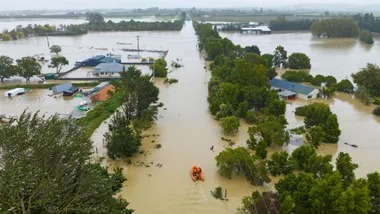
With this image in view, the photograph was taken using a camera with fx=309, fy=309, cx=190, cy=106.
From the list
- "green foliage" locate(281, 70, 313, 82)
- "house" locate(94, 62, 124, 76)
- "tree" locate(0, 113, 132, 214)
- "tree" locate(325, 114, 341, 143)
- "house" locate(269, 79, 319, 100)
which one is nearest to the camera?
"tree" locate(0, 113, 132, 214)

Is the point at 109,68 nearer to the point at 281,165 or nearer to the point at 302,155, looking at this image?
the point at 281,165

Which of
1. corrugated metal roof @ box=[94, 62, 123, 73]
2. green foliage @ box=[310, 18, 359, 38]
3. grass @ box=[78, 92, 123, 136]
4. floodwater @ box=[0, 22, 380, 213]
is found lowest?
floodwater @ box=[0, 22, 380, 213]

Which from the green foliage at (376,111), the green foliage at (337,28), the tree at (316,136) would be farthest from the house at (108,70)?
the green foliage at (337,28)

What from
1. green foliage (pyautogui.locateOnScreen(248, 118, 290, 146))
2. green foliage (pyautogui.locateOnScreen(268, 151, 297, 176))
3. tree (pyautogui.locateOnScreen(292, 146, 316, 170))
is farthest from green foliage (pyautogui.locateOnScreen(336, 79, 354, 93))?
green foliage (pyautogui.locateOnScreen(268, 151, 297, 176))

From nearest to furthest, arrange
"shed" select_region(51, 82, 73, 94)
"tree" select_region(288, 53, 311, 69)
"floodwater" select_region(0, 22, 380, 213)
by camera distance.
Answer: "floodwater" select_region(0, 22, 380, 213) → "shed" select_region(51, 82, 73, 94) → "tree" select_region(288, 53, 311, 69)

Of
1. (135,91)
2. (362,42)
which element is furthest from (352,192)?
(362,42)

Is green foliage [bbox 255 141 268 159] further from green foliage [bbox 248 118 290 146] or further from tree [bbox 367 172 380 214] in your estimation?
tree [bbox 367 172 380 214]

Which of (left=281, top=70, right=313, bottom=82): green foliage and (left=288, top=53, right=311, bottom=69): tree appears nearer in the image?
(left=281, top=70, right=313, bottom=82): green foliage
